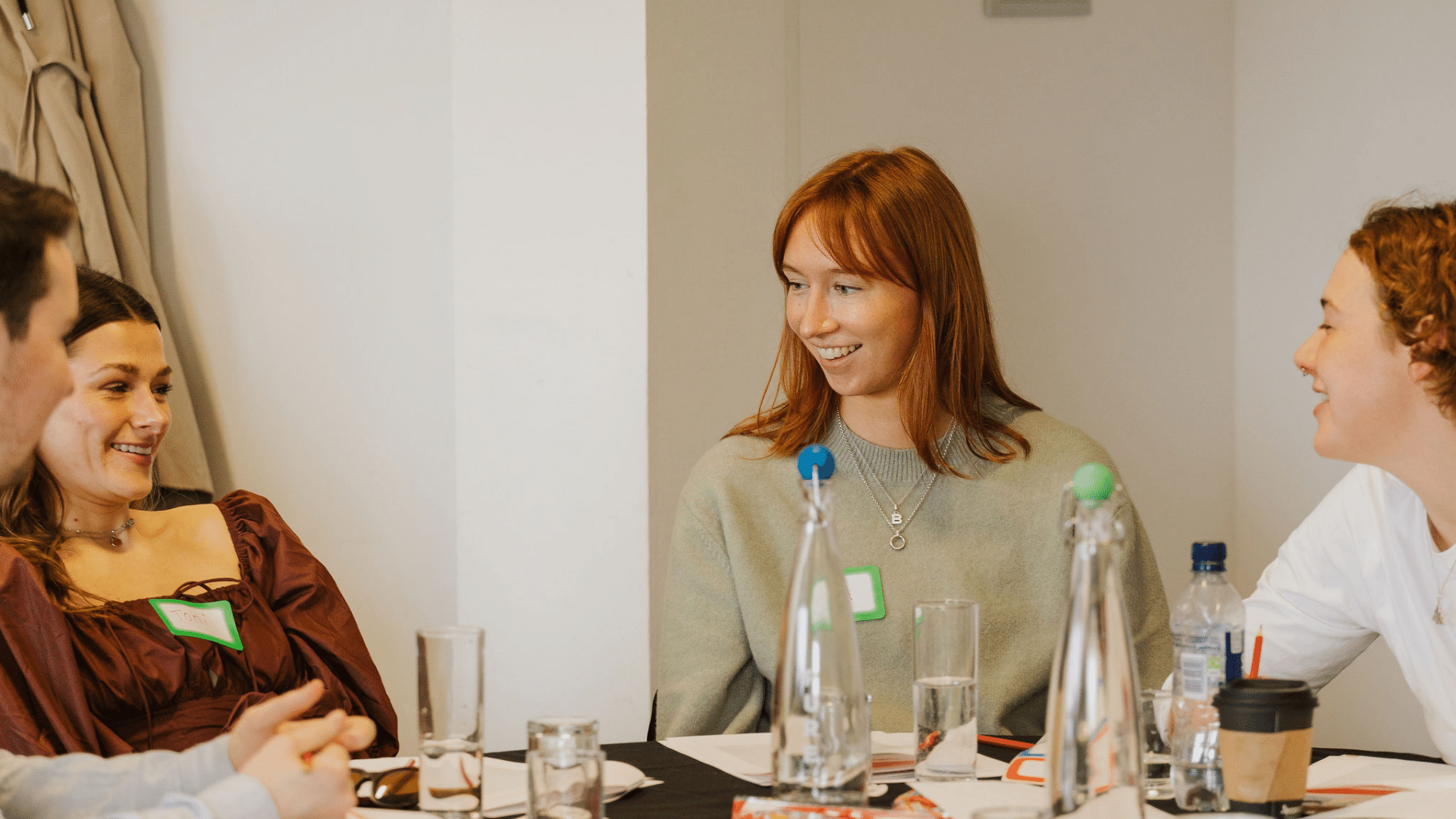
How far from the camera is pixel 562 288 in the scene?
2.39m

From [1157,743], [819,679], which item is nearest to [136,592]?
[819,679]

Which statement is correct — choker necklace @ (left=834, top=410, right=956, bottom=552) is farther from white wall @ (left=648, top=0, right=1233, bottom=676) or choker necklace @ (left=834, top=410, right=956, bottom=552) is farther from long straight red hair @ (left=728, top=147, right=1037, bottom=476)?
white wall @ (left=648, top=0, right=1233, bottom=676)

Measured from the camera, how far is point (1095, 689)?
94 centimetres

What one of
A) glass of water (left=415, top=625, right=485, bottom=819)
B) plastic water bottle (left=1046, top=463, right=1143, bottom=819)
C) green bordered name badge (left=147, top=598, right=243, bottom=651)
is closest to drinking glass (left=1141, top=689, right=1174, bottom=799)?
plastic water bottle (left=1046, top=463, right=1143, bottom=819)

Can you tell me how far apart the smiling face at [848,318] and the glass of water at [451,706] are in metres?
1.06

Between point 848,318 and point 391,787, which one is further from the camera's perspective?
point 848,318

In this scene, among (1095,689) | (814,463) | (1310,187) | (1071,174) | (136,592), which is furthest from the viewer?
(1071,174)

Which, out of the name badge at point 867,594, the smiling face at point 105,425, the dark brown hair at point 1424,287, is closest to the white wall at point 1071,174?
the name badge at point 867,594

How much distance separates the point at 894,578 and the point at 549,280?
3.05 feet

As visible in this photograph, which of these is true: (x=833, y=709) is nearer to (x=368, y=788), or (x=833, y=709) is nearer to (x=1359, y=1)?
(x=368, y=788)

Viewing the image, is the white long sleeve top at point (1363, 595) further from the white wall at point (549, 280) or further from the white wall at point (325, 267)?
the white wall at point (325, 267)

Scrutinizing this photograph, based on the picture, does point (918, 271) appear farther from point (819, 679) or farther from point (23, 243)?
point (23, 243)

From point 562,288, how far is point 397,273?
0.76 metres

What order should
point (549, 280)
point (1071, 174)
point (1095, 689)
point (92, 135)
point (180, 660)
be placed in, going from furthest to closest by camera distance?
point (1071, 174), point (92, 135), point (549, 280), point (180, 660), point (1095, 689)
